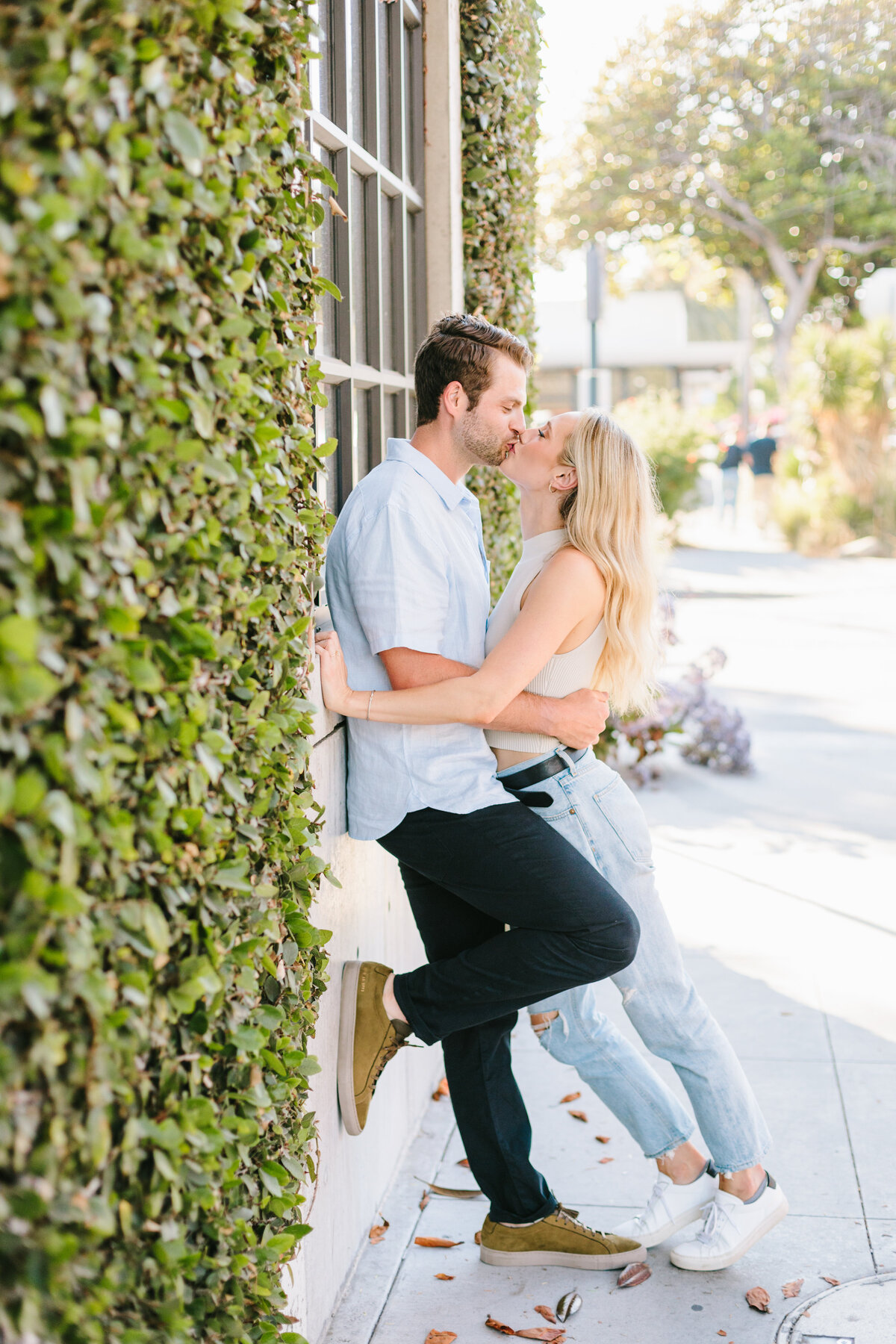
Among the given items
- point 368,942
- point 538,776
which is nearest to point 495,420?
point 538,776

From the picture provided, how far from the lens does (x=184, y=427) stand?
1.63 m

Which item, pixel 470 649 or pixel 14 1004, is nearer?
pixel 14 1004

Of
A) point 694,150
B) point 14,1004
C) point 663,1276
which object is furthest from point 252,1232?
point 694,150

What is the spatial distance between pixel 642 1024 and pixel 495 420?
1.53 metres

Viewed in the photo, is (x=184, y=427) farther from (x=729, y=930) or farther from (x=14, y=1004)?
(x=729, y=930)

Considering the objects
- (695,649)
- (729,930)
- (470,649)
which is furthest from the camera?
(695,649)

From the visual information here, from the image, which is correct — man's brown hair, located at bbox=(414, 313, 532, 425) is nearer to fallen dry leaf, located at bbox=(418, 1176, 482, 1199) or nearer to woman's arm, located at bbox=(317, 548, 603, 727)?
woman's arm, located at bbox=(317, 548, 603, 727)

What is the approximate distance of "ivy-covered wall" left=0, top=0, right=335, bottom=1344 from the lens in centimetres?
129

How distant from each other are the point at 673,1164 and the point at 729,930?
7.68 feet

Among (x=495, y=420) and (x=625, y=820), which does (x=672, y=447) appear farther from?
(x=625, y=820)

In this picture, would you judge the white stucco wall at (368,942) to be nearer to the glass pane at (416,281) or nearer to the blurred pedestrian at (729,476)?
the glass pane at (416,281)

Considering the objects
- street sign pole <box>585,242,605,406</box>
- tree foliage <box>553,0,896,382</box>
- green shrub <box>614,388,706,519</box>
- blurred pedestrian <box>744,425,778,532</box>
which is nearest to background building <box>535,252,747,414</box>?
tree foliage <box>553,0,896,382</box>

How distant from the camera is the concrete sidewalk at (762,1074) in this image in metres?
2.97

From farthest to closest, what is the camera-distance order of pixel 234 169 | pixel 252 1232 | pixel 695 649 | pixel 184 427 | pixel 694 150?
pixel 694 150
pixel 695 649
pixel 252 1232
pixel 234 169
pixel 184 427
